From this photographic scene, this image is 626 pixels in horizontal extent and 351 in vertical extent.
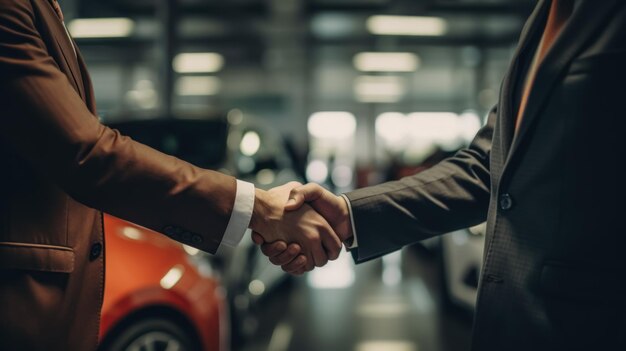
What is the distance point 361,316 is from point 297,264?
10.1 feet

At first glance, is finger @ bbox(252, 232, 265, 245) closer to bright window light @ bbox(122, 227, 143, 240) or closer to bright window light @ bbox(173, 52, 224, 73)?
bright window light @ bbox(122, 227, 143, 240)

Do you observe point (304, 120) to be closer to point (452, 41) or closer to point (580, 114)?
point (452, 41)

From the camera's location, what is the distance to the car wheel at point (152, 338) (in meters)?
2.37

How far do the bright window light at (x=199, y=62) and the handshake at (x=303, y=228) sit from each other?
13.9 m

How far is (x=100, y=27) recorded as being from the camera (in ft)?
36.7

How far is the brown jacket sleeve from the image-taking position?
1.22 meters

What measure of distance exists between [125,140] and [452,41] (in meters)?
14.2

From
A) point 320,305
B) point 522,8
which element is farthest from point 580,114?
point 522,8

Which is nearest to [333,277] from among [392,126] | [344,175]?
[344,175]

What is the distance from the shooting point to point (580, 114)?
1230mm

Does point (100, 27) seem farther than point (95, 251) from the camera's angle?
Yes

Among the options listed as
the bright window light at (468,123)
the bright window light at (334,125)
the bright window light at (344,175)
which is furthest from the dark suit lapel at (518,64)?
the bright window light at (334,125)

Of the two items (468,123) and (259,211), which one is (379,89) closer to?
(468,123)

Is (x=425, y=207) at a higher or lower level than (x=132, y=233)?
higher
